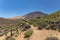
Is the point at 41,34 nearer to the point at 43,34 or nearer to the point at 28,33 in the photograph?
the point at 43,34

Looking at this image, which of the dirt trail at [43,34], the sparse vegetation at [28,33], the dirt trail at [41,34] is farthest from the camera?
the sparse vegetation at [28,33]

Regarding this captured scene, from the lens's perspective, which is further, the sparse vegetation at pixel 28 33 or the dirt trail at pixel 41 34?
the sparse vegetation at pixel 28 33

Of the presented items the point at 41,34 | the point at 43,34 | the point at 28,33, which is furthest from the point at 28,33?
the point at 43,34

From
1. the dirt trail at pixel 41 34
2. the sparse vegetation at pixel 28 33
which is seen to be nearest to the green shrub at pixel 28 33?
the sparse vegetation at pixel 28 33

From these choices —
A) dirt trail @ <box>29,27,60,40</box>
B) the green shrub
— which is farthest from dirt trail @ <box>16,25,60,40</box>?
the green shrub

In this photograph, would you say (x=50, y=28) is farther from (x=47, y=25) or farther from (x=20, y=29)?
(x=20, y=29)

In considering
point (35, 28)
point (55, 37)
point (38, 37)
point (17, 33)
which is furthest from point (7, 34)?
point (55, 37)

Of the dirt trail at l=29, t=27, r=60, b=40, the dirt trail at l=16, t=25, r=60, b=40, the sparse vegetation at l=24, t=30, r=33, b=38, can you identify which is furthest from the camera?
the sparse vegetation at l=24, t=30, r=33, b=38

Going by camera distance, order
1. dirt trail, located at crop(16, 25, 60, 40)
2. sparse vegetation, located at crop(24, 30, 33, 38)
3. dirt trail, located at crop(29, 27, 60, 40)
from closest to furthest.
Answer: dirt trail, located at crop(29, 27, 60, 40)
dirt trail, located at crop(16, 25, 60, 40)
sparse vegetation, located at crop(24, 30, 33, 38)

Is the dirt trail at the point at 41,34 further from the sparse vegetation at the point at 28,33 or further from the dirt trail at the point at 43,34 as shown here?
the sparse vegetation at the point at 28,33

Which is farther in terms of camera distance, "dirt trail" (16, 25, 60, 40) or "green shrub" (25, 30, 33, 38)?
"green shrub" (25, 30, 33, 38)

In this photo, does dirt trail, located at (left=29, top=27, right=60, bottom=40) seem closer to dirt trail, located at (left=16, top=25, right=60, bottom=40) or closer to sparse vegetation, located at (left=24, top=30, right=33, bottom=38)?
dirt trail, located at (left=16, top=25, right=60, bottom=40)

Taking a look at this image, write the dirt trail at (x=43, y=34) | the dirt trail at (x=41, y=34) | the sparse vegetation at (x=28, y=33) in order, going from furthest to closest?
the sparse vegetation at (x=28, y=33), the dirt trail at (x=41, y=34), the dirt trail at (x=43, y=34)

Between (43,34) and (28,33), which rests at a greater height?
(28,33)
